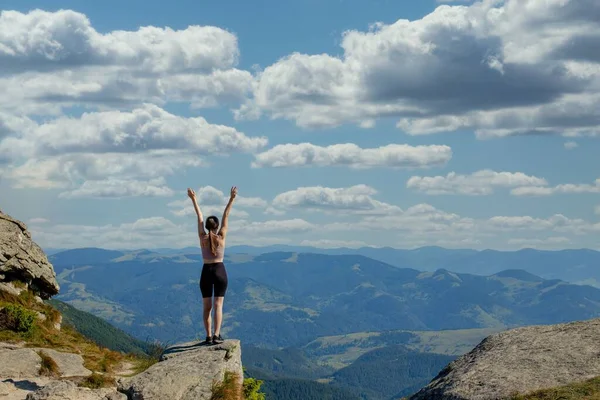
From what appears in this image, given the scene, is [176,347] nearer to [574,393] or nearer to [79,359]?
[79,359]

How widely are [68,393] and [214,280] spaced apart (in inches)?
217

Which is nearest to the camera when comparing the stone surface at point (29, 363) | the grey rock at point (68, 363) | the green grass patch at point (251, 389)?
the green grass patch at point (251, 389)

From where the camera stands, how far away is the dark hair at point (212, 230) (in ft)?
68.3

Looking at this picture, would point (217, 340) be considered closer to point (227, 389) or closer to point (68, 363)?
point (227, 389)

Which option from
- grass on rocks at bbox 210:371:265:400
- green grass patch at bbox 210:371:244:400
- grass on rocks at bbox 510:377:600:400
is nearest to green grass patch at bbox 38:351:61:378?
grass on rocks at bbox 210:371:265:400

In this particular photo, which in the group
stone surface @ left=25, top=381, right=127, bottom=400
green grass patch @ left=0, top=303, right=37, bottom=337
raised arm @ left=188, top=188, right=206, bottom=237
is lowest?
stone surface @ left=25, top=381, right=127, bottom=400

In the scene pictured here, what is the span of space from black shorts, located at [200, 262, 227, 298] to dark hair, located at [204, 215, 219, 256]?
577 mm

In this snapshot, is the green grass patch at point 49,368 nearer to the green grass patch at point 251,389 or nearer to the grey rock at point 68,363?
the grey rock at point 68,363

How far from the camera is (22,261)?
34.0 metres

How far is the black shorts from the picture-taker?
21.1 meters

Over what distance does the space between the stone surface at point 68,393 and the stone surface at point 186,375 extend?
0.47 meters

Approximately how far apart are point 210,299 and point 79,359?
26.3 ft

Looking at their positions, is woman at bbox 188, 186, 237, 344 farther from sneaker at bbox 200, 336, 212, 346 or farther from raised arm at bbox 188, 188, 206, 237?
sneaker at bbox 200, 336, 212, 346

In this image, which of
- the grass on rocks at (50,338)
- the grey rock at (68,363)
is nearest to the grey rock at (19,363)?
the grey rock at (68,363)
